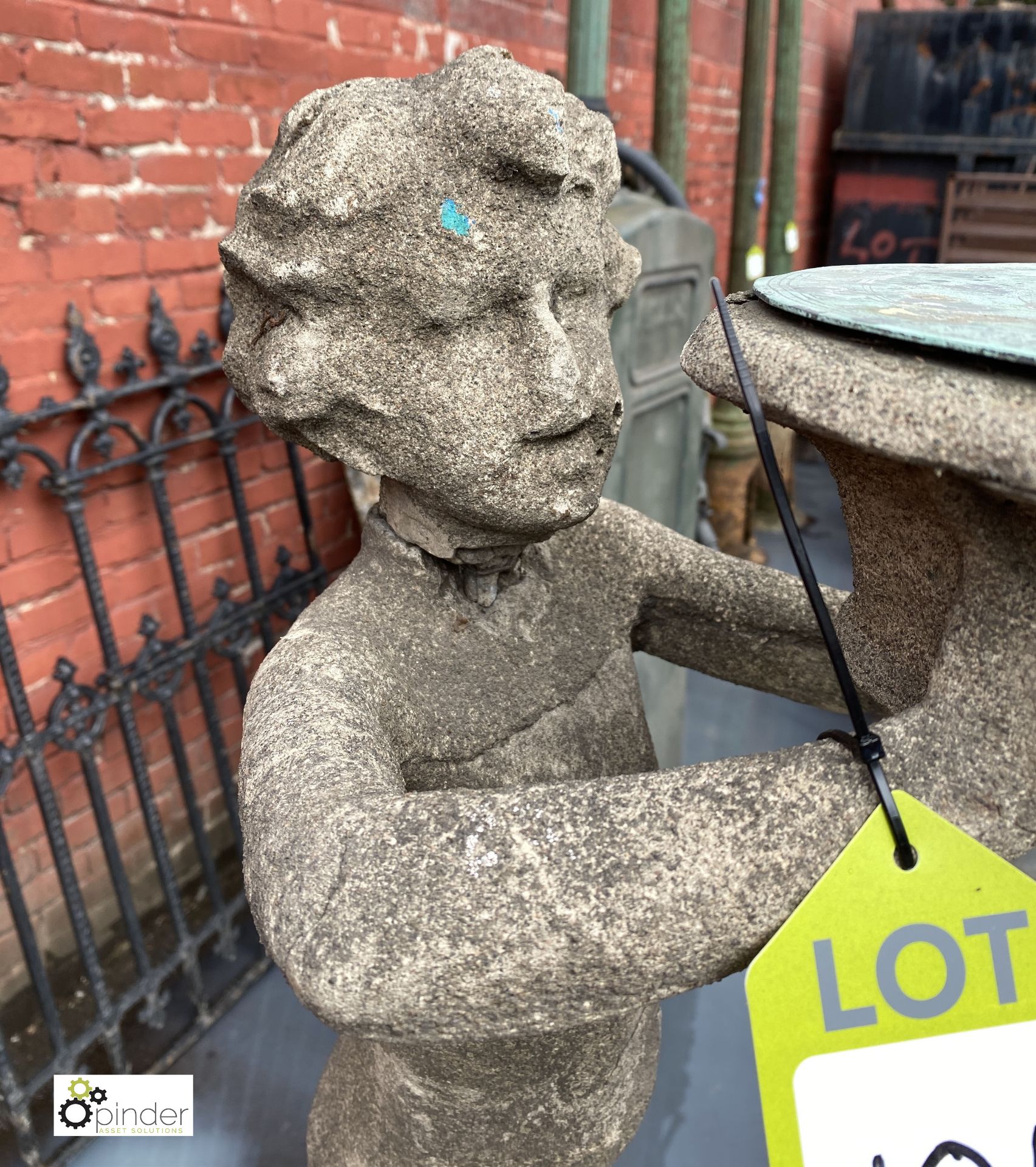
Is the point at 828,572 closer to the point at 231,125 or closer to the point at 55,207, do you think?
the point at 231,125

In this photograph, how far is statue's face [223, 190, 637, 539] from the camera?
83 cm

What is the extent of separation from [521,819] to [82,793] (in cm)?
145

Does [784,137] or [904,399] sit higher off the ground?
[904,399]

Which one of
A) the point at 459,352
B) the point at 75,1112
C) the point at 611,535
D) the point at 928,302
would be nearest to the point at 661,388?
the point at 611,535

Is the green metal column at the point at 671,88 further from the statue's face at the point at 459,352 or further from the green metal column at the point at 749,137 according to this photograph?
the statue's face at the point at 459,352

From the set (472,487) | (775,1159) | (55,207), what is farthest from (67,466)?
(775,1159)

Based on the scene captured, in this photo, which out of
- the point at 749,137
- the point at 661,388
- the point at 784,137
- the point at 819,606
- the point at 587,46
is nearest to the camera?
the point at 819,606

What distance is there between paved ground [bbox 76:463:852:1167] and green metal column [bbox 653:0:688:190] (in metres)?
2.00

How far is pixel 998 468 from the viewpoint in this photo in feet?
1.80

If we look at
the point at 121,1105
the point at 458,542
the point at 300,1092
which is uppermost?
the point at 458,542

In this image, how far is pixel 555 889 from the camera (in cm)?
64

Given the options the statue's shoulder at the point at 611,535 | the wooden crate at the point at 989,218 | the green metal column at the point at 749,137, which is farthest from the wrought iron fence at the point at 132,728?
the wooden crate at the point at 989,218

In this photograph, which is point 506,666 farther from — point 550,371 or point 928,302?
point 928,302

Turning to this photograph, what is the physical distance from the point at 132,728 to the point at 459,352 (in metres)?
1.22
